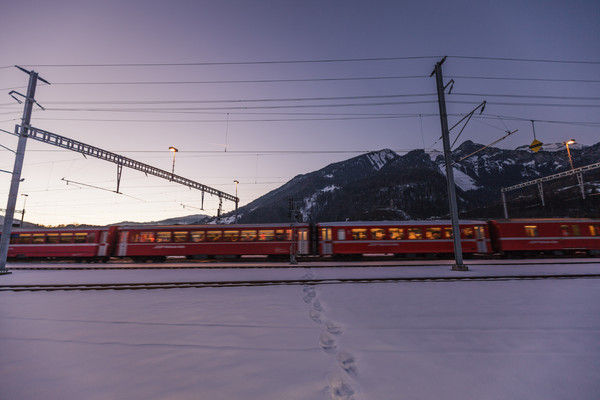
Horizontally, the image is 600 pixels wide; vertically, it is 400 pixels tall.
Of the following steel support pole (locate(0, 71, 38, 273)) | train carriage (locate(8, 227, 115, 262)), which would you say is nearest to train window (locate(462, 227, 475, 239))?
steel support pole (locate(0, 71, 38, 273))

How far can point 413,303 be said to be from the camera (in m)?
5.32

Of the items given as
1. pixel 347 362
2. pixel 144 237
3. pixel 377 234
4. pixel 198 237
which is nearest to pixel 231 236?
pixel 198 237

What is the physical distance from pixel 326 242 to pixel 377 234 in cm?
356

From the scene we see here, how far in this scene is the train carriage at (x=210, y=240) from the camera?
17.2 metres

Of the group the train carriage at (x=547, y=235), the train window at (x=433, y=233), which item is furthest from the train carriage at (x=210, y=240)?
the train carriage at (x=547, y=235)

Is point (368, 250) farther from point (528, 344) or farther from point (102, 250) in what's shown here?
point (102, 250)

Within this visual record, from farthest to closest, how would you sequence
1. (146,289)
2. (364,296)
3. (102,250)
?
(102,250)
(146,289)
(364,296)

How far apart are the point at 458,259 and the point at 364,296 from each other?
299 inches

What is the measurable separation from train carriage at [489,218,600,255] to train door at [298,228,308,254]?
1329 centimetres

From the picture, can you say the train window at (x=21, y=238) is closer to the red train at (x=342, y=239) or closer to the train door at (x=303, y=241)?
the red train at (x=342, y=239)

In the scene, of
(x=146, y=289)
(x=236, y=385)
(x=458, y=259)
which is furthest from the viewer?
(x=458, y=259)

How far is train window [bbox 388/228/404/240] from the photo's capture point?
16.8 metres

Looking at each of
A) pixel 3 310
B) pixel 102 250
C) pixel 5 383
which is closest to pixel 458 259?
pixel 5 383

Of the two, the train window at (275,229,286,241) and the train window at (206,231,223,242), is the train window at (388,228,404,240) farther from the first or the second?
the train window at (206,231,223,242)
